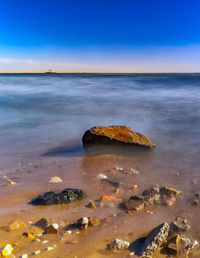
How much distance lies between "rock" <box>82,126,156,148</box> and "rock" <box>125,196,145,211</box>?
2115mm

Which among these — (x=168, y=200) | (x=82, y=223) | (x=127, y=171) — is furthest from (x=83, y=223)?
(x=127, y=171)

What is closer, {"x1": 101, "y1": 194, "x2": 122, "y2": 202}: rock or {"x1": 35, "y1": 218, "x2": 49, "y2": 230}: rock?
{"x1": 35, "y1": 218, "x2": 49, "y2": 230}: rock

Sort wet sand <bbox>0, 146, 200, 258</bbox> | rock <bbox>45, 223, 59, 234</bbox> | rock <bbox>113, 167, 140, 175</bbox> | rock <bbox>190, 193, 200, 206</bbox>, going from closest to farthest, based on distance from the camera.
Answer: wet sand <bbox>0, 146, 200, 258</bbox> < rock <bbox>45, 223, 59, 234</bbox> < rock <bbox>190, 193, 200, 206</bbox> < rock <bbox>113, 167, 140, 175</bbox>

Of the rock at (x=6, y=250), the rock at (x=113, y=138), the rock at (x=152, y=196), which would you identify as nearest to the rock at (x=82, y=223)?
the rock at (x=6, y=250)

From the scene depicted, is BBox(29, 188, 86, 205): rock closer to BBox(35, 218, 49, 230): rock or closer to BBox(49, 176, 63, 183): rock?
BBox(35, 218, 49, 230): rock

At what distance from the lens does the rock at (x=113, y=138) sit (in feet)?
17.0

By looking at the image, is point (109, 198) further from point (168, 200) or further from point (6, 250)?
point (6, 250)

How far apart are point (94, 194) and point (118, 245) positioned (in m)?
1.10

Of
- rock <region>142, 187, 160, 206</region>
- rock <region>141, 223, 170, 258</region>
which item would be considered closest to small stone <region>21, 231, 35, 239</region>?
rock <region>141, 223, 170, 258</region>

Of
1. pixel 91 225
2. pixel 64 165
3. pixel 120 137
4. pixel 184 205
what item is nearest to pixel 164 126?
pixel 120 137

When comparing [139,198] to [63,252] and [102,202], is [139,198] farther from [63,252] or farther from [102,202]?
[63,252]

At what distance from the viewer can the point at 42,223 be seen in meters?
2.64

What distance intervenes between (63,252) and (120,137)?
10.9 feet

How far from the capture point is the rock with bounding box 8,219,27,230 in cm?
257
